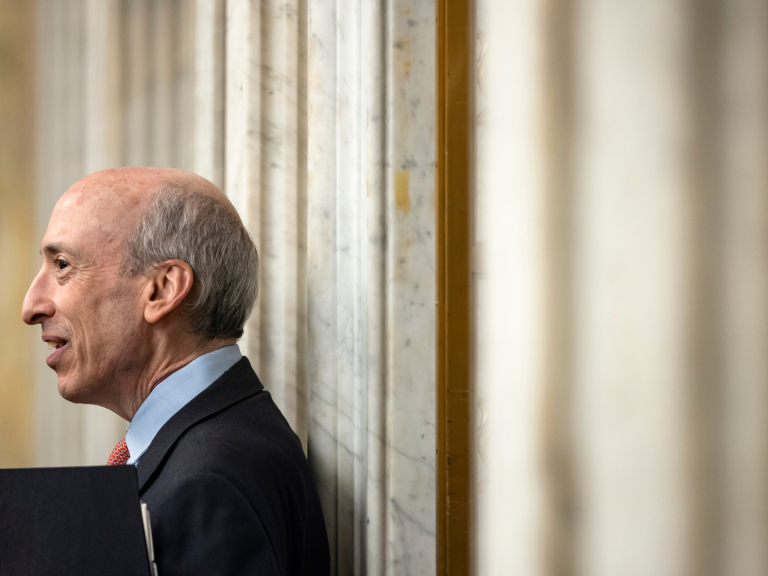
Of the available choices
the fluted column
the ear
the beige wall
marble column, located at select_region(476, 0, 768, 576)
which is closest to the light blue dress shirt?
the ear

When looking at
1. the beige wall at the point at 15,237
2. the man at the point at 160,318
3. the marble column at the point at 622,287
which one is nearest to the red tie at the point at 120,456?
the man at the point at 160,318

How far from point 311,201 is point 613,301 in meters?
0.77

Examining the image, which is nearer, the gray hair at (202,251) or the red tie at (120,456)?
the gray hair at (202,251)

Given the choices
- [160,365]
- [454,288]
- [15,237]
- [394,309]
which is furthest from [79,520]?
[15,237]

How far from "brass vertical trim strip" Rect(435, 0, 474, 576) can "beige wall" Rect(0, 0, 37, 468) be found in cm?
136

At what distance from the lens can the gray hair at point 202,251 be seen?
45.4 inches

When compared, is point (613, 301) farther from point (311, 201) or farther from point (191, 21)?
point (191, 21)

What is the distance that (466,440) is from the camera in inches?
48.9

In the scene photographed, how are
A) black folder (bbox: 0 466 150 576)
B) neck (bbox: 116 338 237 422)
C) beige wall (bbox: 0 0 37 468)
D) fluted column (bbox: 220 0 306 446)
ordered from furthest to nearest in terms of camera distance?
beige wall (bbox: 0 0 37 468) < fluted column (bbox: 220 0 306 446) < neck (bbox: 116 338 237 422) < black folder (bbox: 0 466 150 576)

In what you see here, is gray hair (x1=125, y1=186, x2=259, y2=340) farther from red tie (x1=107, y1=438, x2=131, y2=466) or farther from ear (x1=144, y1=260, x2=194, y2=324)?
red tie (x1=107, y1=438, x2=131, y2=466)

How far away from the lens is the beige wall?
181 cm

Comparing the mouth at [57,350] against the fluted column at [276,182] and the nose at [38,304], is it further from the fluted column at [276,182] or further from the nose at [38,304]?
the fluted column at [276,182]

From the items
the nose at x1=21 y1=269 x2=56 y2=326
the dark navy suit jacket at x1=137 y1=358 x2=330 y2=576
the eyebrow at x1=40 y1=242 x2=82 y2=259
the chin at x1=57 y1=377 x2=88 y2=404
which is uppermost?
the eyebrow at x1=40 y1=242 x2=82 y2=259

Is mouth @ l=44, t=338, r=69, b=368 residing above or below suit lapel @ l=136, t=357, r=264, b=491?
above
